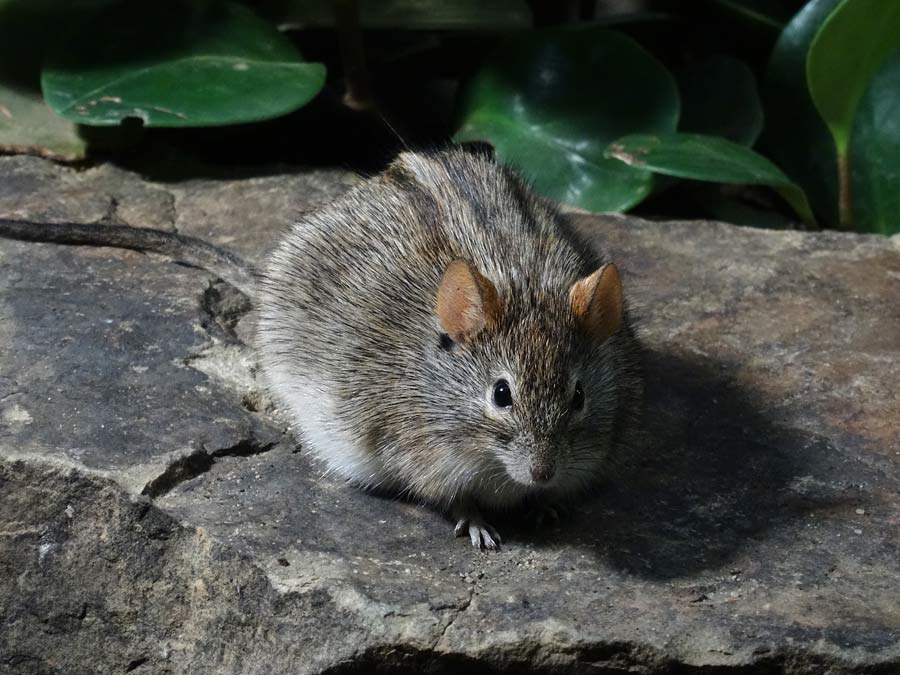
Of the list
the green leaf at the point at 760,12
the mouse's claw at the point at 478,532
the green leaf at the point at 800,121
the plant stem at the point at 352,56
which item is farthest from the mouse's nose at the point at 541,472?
the green leaf at the point at 760,12

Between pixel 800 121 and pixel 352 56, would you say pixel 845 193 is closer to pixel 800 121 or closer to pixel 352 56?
pixel 800 121

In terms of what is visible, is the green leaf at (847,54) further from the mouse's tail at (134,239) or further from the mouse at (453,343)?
the mouse's tail at (134,239)

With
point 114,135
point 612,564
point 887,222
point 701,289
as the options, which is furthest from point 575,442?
point 114,135

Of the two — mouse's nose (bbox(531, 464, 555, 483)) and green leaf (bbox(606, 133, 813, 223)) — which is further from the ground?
mouse's nose (bbox(531, 464, 555, 483))

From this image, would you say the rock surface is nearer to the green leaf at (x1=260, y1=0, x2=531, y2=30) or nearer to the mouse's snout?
the mouse's snout

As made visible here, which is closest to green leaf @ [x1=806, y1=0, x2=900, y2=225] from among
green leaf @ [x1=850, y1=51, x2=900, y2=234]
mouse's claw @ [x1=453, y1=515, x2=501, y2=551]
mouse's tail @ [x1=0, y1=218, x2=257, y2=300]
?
green leaf @ [x1=850, y1=51, x2=900, y2=234]

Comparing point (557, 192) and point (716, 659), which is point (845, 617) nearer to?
point (716, 659)
